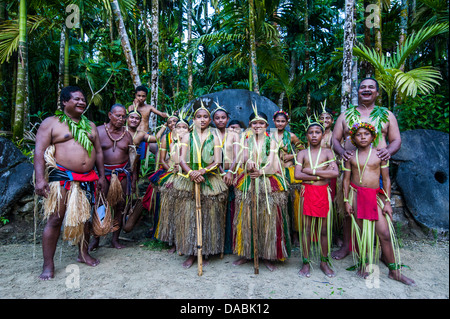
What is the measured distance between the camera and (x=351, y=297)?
2.37m

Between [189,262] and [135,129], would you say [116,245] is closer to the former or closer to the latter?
[189,262]

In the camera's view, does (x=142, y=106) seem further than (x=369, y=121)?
Yes

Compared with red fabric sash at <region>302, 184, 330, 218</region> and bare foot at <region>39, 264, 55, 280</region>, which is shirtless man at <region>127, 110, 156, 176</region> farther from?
red fabric sash at <region>302, 184, 330, 218</region>

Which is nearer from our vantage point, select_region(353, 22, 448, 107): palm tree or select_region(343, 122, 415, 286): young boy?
select_region(343, 122, 415, 286): young boy

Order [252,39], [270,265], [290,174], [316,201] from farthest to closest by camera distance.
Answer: [252,39] < [290,174] < [270,265] < [316,201]

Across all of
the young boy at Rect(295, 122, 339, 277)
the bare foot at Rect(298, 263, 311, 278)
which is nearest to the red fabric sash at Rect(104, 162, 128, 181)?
the young boy at Rect(295, 122, 339, 277)

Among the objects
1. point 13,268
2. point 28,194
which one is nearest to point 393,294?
point 13,268

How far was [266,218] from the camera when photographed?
2.90m

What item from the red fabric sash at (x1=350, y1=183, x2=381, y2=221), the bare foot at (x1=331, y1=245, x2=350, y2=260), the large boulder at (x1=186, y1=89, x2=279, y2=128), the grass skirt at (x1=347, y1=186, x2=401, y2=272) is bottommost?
the bare foot at (x1=331, y1=245, x2=350, y2=260)

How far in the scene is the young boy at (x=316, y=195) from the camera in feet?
9.23

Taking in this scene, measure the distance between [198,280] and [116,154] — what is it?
71.0 inches

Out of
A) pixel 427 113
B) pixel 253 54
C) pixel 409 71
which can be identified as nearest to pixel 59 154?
pixel 253 54

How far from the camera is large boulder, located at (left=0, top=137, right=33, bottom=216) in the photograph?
13.5 feet

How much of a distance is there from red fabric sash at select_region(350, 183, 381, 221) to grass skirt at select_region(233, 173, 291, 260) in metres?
0.72
